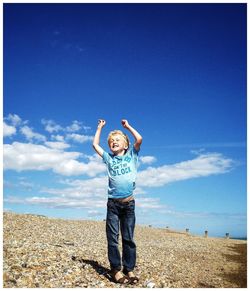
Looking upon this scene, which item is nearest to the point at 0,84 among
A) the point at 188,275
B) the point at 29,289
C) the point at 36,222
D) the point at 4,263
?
the point at 4,263

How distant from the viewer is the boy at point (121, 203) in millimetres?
7453

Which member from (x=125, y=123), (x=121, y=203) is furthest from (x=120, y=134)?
(x=121, y=203)

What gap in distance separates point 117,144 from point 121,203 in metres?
1.36

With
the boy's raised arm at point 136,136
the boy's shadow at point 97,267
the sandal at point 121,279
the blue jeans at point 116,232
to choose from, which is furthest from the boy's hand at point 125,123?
the boy's shadow at point 97,267

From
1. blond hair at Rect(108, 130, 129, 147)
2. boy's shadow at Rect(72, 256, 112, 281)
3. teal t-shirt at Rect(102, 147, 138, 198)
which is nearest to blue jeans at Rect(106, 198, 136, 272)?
teal t-shirt at Rect(102, 147, 138, 198)

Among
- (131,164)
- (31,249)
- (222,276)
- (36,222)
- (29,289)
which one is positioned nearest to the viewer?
(29,289)

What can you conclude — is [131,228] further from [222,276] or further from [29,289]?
[222,276]

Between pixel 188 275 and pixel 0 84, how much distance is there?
24.9 ft

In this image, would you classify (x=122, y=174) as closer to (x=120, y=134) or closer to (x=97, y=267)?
(x=120, y=134)

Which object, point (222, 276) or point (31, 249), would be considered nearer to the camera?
point (31, 249)

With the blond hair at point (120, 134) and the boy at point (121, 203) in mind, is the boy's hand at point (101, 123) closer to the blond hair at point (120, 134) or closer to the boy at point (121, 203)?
the blond hair at point (120, 134)

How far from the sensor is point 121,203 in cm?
745

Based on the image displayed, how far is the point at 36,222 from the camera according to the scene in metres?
20.5

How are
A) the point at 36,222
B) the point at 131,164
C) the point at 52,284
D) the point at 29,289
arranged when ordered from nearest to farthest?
the point at 29,289 → the point at 52,284 → the point at 131,164 → the point at 36,222
